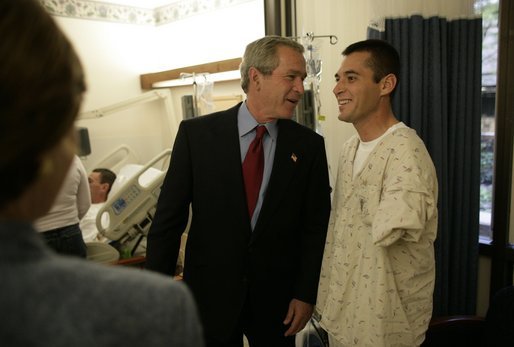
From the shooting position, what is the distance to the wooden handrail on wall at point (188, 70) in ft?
11.8

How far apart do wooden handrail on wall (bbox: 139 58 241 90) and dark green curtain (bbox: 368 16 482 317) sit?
177 centimetres

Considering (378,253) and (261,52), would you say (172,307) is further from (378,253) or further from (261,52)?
(261,52)

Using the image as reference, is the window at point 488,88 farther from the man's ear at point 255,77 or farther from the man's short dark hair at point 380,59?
the man's ear at point 255,77

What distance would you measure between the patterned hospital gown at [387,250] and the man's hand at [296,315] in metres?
0.10

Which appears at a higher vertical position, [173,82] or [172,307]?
[173,82]

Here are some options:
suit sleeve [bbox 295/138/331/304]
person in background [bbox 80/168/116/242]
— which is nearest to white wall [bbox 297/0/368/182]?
suit sleeve [bbox 295/138/331/304]

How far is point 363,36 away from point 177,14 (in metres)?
2.81

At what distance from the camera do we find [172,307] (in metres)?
0.46

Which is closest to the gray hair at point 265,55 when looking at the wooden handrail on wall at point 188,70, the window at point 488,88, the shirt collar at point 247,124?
the shirt collar at point 247,124

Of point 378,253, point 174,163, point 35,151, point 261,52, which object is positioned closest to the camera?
point 35,151

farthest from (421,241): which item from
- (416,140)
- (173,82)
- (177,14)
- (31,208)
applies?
(177,14)

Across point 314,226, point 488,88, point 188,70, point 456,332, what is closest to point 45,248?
point 314,226

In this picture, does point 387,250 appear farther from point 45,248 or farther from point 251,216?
point 45,248

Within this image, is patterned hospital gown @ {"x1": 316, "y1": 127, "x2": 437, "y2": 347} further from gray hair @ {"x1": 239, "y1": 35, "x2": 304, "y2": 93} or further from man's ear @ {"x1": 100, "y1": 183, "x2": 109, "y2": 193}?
man's ear @ {"x1": 100, "y1": 183, "x2": 109, "y2": 193}
